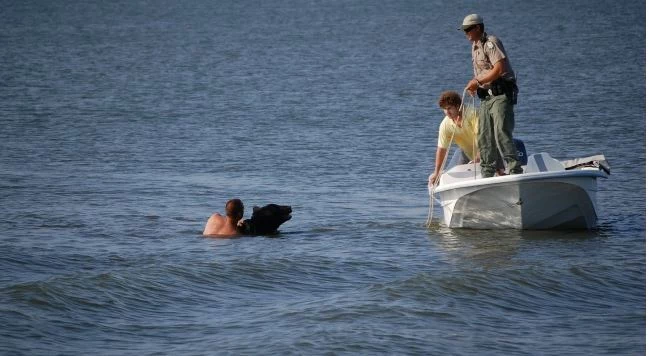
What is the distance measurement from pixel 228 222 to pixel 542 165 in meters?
3.74

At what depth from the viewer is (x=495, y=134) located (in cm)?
1398

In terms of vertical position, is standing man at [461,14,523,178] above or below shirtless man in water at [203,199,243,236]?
above

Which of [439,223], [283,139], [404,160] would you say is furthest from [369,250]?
[283,139]

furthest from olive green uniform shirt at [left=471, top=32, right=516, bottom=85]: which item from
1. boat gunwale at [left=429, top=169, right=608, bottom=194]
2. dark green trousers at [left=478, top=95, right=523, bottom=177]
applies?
boat gunwale at [left=429, top=169, right=608, bottom=194]

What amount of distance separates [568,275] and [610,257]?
1.04 metres

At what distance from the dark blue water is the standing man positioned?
102 centimetres

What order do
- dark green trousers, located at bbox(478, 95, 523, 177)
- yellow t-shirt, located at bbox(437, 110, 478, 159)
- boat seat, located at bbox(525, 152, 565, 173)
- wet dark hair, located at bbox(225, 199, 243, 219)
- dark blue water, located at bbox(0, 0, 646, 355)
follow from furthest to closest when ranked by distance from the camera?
boat seat, located at bbox(525, 152, 565, 173), wet dark hair, located at bbox(225, 199, 243, 219), yellow t-shirt, located at bbox(437, 110, 478, 159), dark green trousers, located at bbox(478, 95, 523, 177), dark blue water, located at bbox(0, 0, 646, 355)

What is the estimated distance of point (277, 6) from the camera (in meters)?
97.1

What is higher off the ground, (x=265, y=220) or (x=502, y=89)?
(x=502, y=89)

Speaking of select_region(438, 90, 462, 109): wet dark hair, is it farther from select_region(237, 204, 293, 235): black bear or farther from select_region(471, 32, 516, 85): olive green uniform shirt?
select_region(237, 204, 293, 235): black bear

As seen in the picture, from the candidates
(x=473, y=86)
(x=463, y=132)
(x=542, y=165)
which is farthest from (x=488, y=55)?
(x=542, y=165)

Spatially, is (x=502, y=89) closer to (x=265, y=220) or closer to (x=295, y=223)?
(x=265, y=220)

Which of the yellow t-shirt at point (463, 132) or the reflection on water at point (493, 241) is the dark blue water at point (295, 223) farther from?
the yellow t-shirt at point (463, 132)

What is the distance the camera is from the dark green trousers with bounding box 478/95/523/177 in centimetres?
1380
